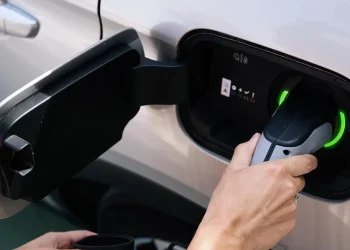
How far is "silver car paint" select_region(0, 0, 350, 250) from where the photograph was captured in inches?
38.1

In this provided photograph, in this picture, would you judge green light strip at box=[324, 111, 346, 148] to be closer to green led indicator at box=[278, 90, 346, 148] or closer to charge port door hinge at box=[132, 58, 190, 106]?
green led indicator at box=[278, 90, 346, 148]

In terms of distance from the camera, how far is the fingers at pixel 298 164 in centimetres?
97

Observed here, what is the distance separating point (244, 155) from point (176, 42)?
257 millimetres

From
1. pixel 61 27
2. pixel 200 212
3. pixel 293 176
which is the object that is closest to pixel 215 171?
pixel 200 212

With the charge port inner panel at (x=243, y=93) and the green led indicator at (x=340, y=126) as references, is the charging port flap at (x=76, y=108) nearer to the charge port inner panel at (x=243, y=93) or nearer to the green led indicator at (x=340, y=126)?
the charge port inner panel at (x=243, y=93)

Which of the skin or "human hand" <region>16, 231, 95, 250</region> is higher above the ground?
the skin

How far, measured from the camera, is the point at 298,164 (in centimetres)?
98

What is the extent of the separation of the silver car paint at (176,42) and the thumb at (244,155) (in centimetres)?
16

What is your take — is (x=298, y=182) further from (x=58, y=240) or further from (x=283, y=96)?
(x=58, y=240)

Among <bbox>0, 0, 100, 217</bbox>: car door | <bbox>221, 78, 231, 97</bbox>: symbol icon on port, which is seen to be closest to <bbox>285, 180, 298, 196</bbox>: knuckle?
<bbox>221, 78, 231, 97</bbox>: symbol icon on port

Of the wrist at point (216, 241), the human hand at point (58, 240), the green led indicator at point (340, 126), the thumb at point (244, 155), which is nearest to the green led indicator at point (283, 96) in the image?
the green led indicator at point (340, 126)

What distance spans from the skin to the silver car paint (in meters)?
0.16

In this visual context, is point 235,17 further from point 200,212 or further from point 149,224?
point 149,224

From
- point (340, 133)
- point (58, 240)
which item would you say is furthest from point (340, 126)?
point (58, 240)
